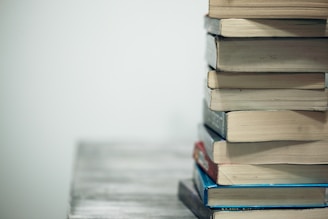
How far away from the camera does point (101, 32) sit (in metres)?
2.24

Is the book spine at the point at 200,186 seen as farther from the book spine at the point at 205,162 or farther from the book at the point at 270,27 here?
the book at the point at 270,27

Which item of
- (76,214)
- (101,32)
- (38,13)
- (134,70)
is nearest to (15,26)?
(38,13)

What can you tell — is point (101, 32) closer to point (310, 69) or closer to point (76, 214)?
point (76, 214)

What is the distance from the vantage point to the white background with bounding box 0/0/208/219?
2234 mm

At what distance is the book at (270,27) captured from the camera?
103cm

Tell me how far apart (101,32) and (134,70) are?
18cm

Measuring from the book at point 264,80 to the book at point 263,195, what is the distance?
17 cm

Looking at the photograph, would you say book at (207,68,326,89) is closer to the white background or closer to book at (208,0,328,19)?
book at (208,0,328,19)

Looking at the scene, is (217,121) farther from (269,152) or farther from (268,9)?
(268,9)

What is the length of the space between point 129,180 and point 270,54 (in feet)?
1.96

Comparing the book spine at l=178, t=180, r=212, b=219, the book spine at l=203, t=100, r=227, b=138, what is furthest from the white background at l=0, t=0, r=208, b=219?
the book spine at l=203, t=100, r=227, b=138

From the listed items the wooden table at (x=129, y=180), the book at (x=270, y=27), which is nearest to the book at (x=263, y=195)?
the wooden table at (x=129, y=180)

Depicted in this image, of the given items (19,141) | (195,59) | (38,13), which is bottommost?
(19,141)

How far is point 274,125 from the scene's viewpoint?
109 centimetres
